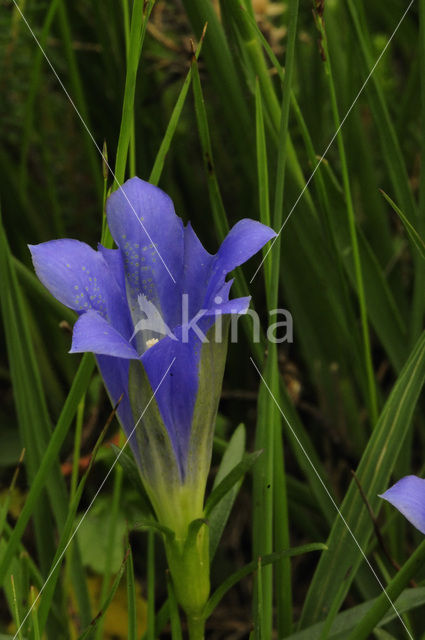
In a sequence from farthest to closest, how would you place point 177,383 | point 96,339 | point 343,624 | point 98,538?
point 98,538, point 343,624, point 177,383, point 96,339

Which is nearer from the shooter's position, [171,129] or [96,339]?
[96,339]

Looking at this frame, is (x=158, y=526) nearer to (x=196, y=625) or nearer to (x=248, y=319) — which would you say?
(x=196, y=625)

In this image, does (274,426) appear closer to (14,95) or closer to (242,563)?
(242,563)

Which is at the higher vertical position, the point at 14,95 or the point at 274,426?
the point at 14,95

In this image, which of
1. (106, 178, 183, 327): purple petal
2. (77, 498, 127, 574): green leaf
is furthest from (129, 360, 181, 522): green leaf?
(77, 498, 127, 574): green leaf

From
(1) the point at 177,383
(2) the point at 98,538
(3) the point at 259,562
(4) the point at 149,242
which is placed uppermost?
(4) the point at 149,242

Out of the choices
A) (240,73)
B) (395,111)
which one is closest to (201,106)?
(240,73)

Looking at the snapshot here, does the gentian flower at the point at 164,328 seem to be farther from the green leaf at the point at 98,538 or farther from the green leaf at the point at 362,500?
the green leaf at the point at 98,538

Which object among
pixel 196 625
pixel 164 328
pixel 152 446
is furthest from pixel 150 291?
pixel 196 625
